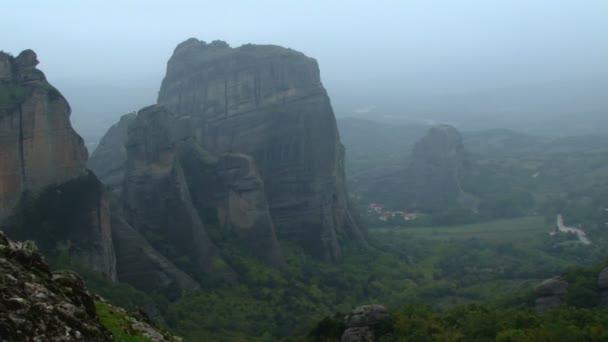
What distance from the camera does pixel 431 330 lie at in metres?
22.0

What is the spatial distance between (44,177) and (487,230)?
40.4 meters

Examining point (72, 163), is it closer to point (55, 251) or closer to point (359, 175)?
point (55, 251)

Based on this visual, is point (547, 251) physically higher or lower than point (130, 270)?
lower

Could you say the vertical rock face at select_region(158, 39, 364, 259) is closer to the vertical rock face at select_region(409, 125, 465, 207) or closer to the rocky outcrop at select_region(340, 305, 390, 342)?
the rocky outcrop at select_region(340, 305, 390, 342)

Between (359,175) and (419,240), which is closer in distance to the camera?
(419,240)

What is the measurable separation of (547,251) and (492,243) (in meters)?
4.64

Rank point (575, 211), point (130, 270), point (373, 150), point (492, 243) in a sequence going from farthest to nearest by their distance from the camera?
point (373, 150), point (575, 211), point (492, 243), point (130, 270)

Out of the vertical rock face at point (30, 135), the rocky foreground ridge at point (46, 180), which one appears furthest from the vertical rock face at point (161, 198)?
the vertical rock face at point (30, 135)

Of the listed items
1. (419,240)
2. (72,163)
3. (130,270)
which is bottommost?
(419,240)

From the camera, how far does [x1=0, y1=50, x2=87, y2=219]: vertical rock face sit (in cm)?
2870

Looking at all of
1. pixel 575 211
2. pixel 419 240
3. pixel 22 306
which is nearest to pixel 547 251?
pixel 419 240

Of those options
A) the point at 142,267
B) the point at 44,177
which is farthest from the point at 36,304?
the point at 142,267

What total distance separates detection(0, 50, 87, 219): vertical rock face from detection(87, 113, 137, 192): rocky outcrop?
12.6 meters

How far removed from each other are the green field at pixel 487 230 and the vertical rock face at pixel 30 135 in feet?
106
